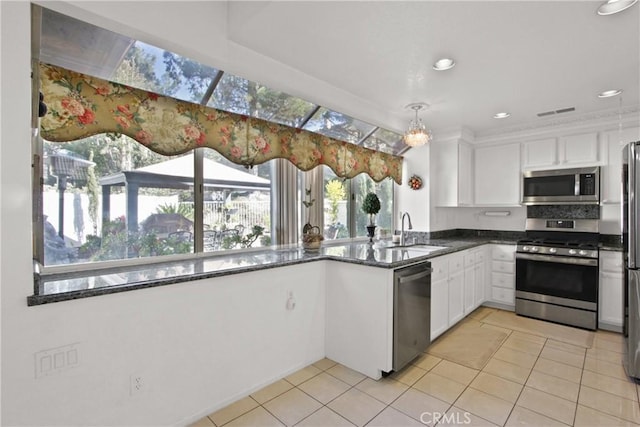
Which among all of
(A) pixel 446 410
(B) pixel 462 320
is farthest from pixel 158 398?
(B) pixel 462 320

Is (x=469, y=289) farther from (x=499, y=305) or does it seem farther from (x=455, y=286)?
(x=499, y=305)

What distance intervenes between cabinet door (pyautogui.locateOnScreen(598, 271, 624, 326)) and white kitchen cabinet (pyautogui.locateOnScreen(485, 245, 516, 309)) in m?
0.83

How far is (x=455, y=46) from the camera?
2109 millimetres

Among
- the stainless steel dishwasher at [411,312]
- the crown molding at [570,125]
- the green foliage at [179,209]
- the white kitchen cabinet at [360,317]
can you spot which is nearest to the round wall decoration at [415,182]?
the crown molding at [570,125]

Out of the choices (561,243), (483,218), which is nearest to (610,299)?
(561,243)

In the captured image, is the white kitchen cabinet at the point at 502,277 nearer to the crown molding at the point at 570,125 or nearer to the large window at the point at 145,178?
the crown molding at the point at 570,125

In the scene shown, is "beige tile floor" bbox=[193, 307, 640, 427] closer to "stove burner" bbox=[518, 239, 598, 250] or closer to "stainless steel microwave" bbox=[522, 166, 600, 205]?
"stove burner" bbox=[518, 239, 598, 250]

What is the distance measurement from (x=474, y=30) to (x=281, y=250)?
2.27 meters

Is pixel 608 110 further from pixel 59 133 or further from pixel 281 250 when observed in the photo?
pixel 59 133

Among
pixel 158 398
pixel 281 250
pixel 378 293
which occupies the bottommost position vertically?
pixel 158 398

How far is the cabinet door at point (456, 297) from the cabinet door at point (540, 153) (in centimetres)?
183

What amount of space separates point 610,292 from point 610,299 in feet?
0.24

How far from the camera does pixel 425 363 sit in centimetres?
270

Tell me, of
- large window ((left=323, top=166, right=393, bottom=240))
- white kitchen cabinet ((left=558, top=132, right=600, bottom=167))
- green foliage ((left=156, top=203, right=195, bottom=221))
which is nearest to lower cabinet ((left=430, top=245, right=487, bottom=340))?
→ large window ((left=323, top=166, right=393, bottom=240))
